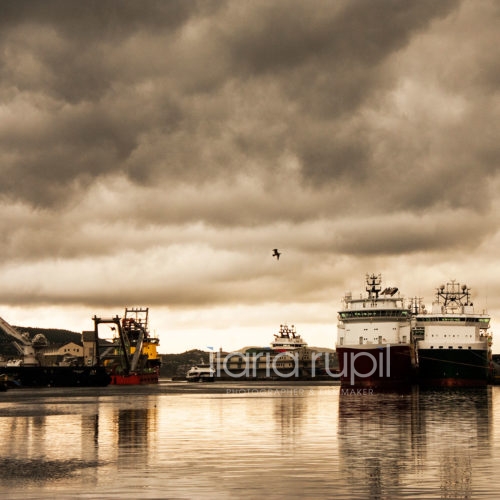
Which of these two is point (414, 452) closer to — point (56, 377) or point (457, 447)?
point (457, 447)

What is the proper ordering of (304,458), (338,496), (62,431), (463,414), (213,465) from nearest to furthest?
(338,496)
(213,465)
(304,458)
(62,431)
(463,414)

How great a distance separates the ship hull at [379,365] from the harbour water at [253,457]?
232 feet

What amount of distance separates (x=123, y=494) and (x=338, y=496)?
6250 millimetres

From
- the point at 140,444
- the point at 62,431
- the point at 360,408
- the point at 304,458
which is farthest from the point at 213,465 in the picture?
the point at 360,408

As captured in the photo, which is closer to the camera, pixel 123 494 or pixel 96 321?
pixel 123 494

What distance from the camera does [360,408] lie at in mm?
68750

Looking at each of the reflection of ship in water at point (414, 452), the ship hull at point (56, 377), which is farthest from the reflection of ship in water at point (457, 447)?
the ship hull at point (56, 377)

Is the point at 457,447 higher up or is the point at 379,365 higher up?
the point at 379,365

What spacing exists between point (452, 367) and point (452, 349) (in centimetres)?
336

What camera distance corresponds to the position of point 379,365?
12938 cm

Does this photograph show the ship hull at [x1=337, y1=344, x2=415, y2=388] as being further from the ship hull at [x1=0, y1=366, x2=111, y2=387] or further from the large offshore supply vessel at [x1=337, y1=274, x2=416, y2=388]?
the ship hull at [x1=0, y1=366, x2=111, y2=387]

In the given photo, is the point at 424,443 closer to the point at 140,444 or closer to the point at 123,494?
the point at 140,444

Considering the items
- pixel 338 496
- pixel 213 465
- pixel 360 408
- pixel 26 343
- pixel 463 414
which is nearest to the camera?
pixel 338 496

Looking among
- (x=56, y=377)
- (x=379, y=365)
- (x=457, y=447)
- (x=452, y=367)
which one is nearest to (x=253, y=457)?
(x=457, y=447)
